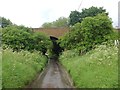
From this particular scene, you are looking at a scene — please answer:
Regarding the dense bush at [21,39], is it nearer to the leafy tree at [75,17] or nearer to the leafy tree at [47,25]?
the leafy tree at [75,17]

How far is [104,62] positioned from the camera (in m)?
18.8

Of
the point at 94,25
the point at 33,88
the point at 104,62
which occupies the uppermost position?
the point at 94,25

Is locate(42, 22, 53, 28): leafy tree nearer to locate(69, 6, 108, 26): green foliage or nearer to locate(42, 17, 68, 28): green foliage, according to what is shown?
locate(42, 17, 68, 28): green foliage

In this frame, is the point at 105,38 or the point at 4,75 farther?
the point at 105,38

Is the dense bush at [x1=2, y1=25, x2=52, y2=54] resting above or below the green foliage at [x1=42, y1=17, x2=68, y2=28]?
below

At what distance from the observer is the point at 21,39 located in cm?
4044

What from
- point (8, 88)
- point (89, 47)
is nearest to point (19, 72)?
point (8, 88)

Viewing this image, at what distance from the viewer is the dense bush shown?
39719 millimetres

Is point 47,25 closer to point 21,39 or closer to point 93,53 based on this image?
point 21,39

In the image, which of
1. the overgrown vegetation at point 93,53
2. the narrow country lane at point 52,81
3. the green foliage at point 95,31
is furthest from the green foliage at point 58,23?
the narrow country lane at point 52,81

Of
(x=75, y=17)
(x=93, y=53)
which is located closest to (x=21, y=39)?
(x=93, y=53)

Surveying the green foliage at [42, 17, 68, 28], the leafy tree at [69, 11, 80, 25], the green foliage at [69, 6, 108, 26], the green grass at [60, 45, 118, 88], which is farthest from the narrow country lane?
the green foliage at [42, 17, 68, 28]

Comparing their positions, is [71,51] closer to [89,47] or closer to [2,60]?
[89,47]

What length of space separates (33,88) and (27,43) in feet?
81.5
